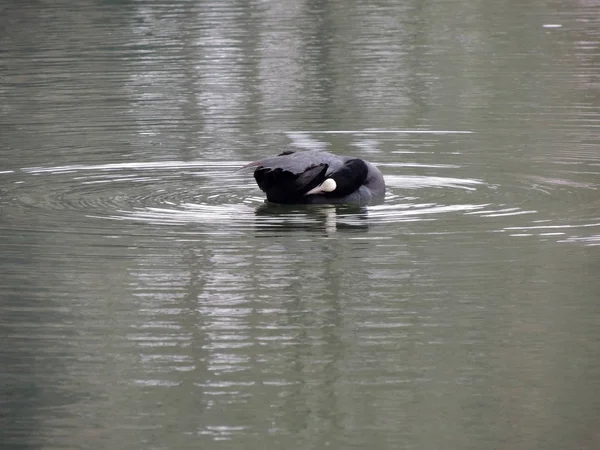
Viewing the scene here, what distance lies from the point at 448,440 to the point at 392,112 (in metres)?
10.5

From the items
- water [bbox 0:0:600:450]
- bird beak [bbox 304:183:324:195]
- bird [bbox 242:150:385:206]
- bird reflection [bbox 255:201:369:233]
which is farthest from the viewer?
bird beak [bbox 304:183:324:195]

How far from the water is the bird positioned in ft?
0.50

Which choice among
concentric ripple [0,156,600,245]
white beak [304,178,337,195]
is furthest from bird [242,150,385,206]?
concentric ripple [0,156,600,245]

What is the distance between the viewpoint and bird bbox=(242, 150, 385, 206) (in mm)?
11586

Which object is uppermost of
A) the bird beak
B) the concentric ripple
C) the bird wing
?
the bird wing

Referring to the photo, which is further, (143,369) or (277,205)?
(277,205)

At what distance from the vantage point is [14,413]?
7160 millimetres

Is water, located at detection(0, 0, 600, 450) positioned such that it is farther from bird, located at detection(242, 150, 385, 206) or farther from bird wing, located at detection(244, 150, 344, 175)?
bird wing, located at detection(244, 150, 344, 175)

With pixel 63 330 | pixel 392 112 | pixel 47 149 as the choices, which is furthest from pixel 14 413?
pixel 392 112

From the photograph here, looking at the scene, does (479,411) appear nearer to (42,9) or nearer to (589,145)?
(589,145)

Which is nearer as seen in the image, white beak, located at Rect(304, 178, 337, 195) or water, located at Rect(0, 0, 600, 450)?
water, located at Rect(0, 0, 600, 450)

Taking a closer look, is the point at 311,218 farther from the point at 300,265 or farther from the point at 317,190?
the point at 300,265

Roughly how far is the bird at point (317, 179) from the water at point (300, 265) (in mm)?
151

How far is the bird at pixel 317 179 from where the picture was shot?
38.0 feet
